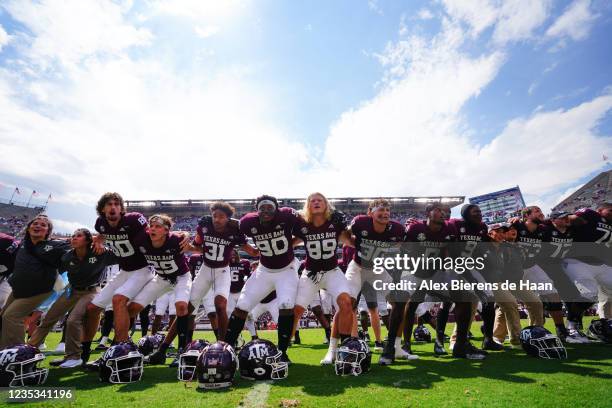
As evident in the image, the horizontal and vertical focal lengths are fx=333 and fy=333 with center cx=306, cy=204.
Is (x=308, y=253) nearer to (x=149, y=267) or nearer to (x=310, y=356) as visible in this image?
(x=310, y=356)

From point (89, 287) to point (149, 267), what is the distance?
101 cm

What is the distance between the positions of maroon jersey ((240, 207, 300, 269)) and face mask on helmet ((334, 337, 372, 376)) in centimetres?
156

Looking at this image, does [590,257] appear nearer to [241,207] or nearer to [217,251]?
[217,251]

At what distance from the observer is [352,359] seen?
13.9 feet

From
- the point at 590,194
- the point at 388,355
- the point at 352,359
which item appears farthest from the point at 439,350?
the point at 590,194

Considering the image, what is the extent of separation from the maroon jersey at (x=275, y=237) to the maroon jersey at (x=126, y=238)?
1956 millimetres

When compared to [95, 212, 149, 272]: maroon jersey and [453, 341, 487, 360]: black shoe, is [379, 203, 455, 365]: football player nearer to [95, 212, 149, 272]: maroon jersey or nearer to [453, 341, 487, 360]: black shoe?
[453, 341, 487, 360]: black shoe

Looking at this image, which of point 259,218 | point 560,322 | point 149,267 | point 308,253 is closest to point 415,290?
point 308,253

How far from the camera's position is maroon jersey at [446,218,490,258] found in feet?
19.2

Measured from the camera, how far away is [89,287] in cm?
577

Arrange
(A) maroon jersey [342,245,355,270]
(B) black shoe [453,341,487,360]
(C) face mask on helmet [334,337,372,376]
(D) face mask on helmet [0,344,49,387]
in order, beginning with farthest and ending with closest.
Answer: (A) maroon jersey [342,245,355,270] → (B) black shoe [453,341,487,360] → (C) face mask on helmet [334,337,372,376] → (D) face mask on helmet [0,344,49,387]

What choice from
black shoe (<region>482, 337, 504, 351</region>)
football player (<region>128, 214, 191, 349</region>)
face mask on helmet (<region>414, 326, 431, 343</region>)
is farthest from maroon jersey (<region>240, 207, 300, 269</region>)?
face mask on helmet (<region>414, 326, 431, 343</region>)

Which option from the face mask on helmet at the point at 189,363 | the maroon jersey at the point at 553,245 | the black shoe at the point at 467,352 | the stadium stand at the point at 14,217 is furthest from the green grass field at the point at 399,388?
the stadium stand at the point at 14,217

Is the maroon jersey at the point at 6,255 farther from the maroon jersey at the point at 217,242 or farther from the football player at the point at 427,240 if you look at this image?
the football player at the point at 427,240
